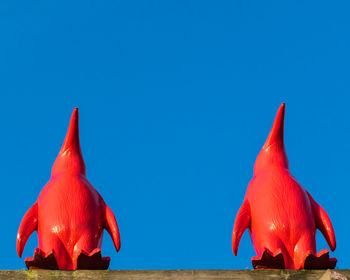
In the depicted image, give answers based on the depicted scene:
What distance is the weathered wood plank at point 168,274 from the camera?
16.4 ft

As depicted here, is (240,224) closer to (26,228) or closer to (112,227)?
(112,227)

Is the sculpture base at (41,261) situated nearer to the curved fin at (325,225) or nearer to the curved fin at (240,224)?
the curved fin at (240,224)

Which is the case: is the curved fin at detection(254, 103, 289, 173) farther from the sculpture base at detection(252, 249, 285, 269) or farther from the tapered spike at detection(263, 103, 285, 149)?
the sculpture base at detection(252, 249, 285, 269)

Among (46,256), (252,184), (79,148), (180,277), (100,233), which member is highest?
(79,148)

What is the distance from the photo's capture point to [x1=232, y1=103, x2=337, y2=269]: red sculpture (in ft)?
20.0

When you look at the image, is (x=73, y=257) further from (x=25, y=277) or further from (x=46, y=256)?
(x=25, y=277)

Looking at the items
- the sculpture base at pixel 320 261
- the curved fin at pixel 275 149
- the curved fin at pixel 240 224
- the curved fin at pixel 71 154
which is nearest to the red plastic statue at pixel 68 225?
the curved fin at pixel 71 154

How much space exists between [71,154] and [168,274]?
2.90m

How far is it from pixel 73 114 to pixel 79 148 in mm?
409

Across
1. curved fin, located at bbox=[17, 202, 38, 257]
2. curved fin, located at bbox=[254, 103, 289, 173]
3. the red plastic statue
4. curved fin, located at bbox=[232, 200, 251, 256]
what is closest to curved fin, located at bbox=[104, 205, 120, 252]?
the red plastic statue

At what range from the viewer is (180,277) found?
4.99m

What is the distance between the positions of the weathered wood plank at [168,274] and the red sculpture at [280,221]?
2.07 ft

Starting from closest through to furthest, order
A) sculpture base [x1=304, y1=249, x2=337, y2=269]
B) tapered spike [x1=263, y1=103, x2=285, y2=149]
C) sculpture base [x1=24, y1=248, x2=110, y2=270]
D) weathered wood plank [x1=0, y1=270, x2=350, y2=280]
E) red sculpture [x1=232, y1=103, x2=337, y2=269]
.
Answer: weathered wood plank [x1=0, y1=270, x2=350, y2=280], sculpture base [x1=304, y1=249, x2=337, y2=269], sculpture base [x1=24, y1=248, x2=110, y2=270], red sculpture [x1=232, y1=103, x2=337, y2=269], tapered spike [x1=263, y1=103, x2=285, y2=149]

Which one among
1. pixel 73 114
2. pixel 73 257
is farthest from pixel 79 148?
pixel 73 257
